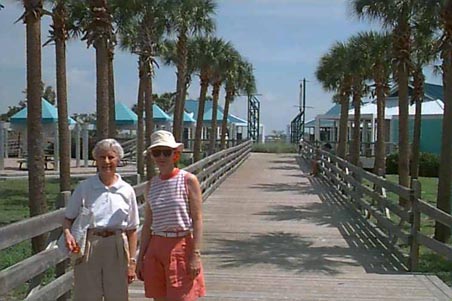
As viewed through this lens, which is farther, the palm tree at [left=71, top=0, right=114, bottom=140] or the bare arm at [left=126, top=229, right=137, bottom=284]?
the palm tree at [left=71, top=0, right=114, bottom=140]

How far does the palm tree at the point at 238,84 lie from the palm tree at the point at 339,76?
509 centimetres

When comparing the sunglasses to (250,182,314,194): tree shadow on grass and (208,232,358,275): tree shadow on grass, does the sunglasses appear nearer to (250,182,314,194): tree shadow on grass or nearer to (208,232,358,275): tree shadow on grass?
(208,232,358,275): tree shadow on grass

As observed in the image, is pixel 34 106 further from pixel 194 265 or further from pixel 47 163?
pixel 47 163

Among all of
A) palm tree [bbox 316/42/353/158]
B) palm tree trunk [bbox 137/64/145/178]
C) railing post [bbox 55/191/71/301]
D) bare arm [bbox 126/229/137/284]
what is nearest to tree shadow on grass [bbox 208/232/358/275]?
railing post [bbox 55/191/71/301]

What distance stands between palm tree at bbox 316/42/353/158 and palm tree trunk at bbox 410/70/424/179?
9.64ft

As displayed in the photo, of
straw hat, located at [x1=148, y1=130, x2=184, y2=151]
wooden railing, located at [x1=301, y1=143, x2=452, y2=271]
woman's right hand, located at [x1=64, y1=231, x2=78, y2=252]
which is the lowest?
wooden railing, located at [x1=301, y1=143, x2=452, y2=271]

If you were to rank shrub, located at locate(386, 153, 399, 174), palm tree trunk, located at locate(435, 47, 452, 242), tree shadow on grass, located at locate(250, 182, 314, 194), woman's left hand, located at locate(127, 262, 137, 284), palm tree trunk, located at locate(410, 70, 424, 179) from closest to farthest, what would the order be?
woman's left hand, located at locate(127, 262, 137, 284) < palm tree trunk, located at locate(435, 47, 452, 242) < tree shadow on grass, located at locate(250, 182, 314, 194) < palm tree trunk, located at locate(410, 70, 424, 179) < shrub, located at locate(386, 153, 399, 174)

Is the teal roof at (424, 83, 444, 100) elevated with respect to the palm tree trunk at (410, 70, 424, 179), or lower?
elevated

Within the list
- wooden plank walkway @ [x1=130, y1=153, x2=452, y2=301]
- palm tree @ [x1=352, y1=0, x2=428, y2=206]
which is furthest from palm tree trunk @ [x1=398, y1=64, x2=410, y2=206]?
wooden plank walkway @ [x1=130, y1=153, x2=452, y2=301]

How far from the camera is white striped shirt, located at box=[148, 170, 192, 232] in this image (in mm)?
4801

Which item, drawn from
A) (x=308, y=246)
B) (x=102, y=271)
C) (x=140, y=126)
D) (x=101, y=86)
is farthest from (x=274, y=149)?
(x=102, y=271)

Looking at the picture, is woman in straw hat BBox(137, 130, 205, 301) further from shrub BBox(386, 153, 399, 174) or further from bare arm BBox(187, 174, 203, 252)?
shrub BBox(386, 153, 399, 174)

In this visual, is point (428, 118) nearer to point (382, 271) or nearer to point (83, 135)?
point (83, 135)

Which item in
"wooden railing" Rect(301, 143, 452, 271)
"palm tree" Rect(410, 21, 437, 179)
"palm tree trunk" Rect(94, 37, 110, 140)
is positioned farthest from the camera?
"palm tree" Rect(410, 21, 437, 179)
